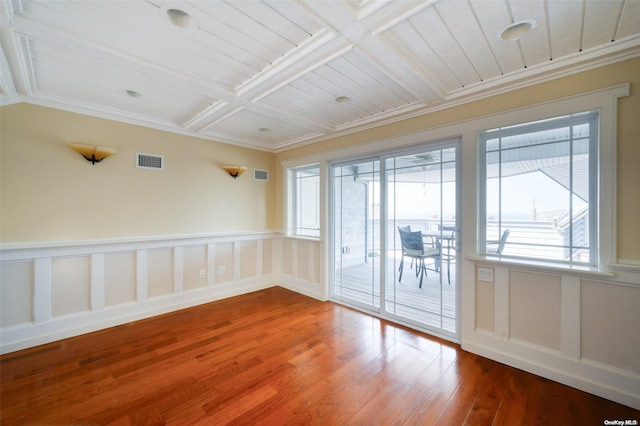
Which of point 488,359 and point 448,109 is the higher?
point 448,109

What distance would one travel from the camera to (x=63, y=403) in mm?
1841

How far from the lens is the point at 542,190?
7.39 feet

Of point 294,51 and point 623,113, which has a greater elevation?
point 294,51

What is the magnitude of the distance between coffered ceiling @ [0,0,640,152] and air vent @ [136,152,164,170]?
2.01 ft

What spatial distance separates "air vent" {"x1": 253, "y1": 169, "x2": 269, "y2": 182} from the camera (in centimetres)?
449

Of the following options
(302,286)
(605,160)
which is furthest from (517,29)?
(302,286)

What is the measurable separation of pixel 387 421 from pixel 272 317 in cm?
193

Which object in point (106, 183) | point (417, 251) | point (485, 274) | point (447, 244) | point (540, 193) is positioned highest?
point (106, 183)

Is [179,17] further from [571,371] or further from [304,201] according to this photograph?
[571,371]

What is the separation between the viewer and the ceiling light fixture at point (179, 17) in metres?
1.51

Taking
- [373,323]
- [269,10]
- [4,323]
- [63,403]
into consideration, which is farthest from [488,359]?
[4,323]

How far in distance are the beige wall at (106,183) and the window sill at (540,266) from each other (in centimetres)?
345

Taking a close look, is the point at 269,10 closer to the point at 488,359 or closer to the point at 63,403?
the point at 63,403

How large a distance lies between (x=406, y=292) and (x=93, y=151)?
3940 millimetres
